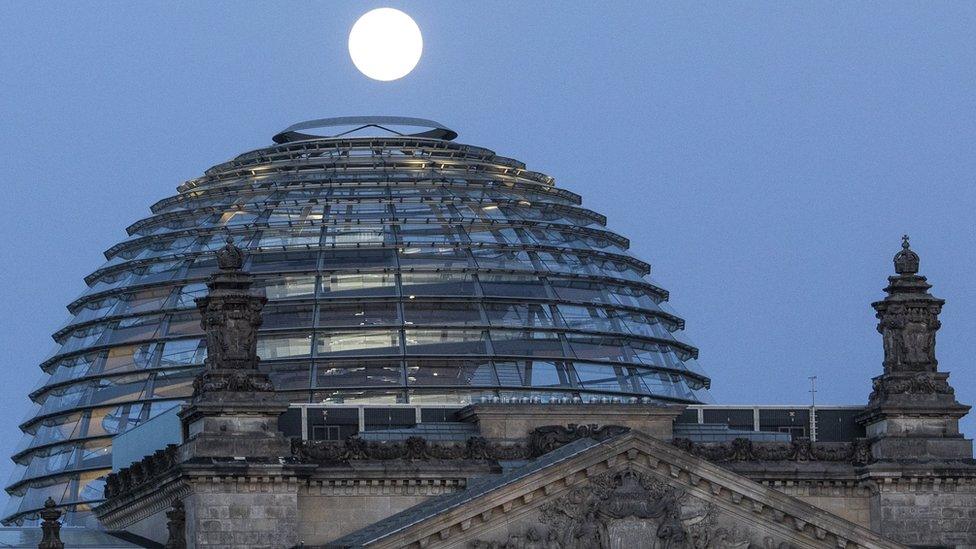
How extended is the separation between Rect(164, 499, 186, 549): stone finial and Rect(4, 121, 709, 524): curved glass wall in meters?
24.5

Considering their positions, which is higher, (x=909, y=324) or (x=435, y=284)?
(x=435, y=284)

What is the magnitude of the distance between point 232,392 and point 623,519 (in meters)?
Result: 11.7

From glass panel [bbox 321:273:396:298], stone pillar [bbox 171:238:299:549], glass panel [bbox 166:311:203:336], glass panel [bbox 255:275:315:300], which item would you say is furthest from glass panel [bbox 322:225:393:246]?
stone pillar [bbox 171:238:299:549]

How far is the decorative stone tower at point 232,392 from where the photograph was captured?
104375 mm

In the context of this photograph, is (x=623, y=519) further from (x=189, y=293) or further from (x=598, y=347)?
(x=189, y=293)

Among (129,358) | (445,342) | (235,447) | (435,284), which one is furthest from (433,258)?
(235,447)

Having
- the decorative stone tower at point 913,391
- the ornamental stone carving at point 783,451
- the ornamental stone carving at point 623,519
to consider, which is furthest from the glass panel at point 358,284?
the ornamental stone carving at point 623,519

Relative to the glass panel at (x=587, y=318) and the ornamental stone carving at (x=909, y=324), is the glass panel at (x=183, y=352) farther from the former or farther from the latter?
the ornamental stone carving at (x=909, y=324)

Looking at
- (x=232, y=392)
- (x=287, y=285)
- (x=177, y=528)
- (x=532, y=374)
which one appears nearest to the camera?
(x=177, y=528)

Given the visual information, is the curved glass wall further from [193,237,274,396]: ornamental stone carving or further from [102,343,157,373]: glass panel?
[193,237,274,396]: ornamental stone carving

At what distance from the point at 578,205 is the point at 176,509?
43.2 meters

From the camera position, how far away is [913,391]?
4289 inches

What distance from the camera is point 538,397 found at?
129375 millimetres

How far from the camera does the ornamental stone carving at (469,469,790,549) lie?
102 m
